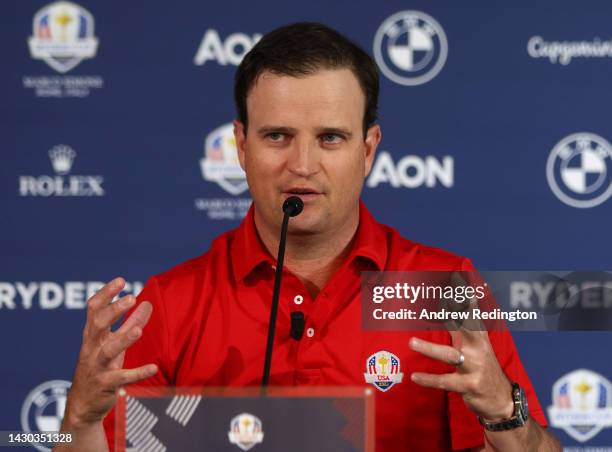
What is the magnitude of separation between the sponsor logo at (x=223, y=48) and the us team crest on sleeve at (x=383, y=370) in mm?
1141

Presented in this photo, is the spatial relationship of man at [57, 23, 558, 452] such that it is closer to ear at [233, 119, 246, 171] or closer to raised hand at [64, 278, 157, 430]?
ear at [233, 119, 246, 171]

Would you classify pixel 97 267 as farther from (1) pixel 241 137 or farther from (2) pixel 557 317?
(2) pixel 557 317

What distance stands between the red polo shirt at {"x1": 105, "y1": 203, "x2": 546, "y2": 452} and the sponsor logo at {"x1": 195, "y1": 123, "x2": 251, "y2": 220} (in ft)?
2.55

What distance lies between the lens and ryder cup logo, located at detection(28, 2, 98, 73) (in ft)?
8.94

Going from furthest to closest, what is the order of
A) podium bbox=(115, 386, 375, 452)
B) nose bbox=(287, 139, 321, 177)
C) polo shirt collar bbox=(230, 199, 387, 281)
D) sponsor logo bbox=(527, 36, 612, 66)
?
sponsor logo bbox=(527, 36, 612, 66), polo shirt collar bbox=(230, 199, 387, 281), nose bbox=(287, 139, 321, 177), podium bbox=(115, 386, 375, 452)

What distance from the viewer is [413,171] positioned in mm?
2699

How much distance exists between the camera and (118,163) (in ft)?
8.95

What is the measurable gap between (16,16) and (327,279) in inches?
52.3

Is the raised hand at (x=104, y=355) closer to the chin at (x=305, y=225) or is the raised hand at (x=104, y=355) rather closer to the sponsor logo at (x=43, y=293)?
the chin at (x=305, y=225)

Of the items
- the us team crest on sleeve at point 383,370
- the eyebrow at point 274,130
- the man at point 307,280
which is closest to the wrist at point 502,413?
the man at point 307,280

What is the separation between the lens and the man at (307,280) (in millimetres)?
1800

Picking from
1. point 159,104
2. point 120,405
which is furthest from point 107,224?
point 120,405

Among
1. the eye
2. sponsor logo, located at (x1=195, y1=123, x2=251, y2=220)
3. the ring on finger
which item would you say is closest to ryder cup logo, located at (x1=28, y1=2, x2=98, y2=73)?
sponsor logo, located at (x1=195, y1=123, x2=251, y2=220)

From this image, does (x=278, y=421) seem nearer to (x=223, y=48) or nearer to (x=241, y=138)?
(x=241, y=138)
